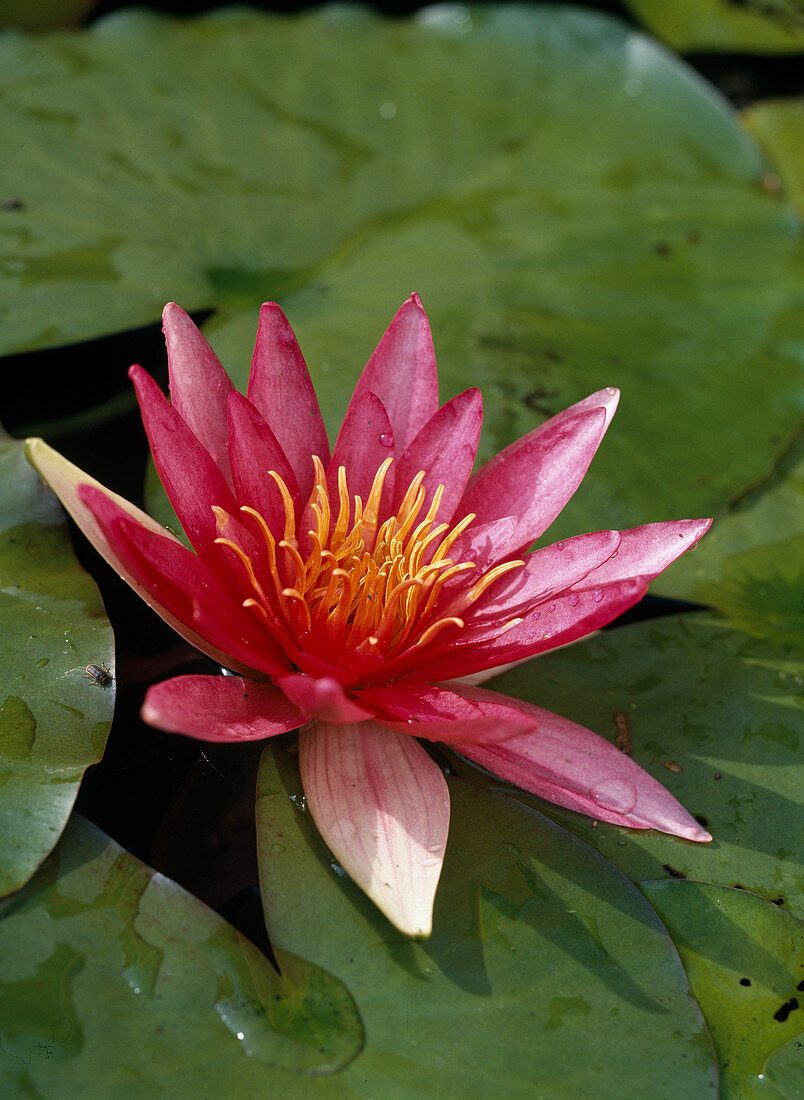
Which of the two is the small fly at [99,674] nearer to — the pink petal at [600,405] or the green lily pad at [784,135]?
the pink petal at [600,405]

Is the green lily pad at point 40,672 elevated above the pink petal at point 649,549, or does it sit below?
below

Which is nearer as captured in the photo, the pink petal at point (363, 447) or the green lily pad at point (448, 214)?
the pink petal at point (363, 447)

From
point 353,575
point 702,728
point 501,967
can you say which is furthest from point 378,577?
point 702,728

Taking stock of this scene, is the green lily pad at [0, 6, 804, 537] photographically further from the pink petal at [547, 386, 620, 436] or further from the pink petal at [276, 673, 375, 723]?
the pink petal at [276, 673, 375, 723]

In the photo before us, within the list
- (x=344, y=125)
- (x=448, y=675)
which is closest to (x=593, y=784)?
(x=448, y=675)

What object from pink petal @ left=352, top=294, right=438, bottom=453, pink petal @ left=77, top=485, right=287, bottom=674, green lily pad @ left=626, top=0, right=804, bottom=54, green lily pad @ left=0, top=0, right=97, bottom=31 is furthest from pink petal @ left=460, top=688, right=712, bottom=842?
green lily pad @ left=626, top=0, right=804, bottom=54

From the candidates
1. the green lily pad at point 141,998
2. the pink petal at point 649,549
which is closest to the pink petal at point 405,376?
the pink petal at point 649,549
